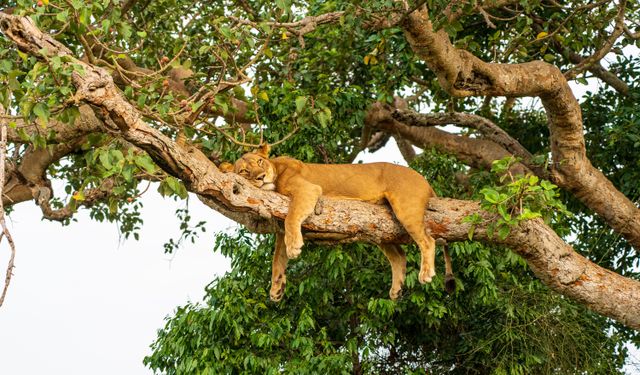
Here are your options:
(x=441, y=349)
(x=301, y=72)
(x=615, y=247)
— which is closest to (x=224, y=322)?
(x=441, y=349)

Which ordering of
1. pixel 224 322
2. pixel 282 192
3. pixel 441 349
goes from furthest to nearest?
pixel 441 349 → pixel 224 322 → pixel 282 192

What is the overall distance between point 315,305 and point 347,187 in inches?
86.8

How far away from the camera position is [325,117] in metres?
7.96

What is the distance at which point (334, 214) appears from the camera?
6922 mm

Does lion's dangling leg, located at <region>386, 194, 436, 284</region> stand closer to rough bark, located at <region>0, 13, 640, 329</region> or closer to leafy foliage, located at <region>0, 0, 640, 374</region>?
rough bark, located at <region>0, 13, 640, 329</region>

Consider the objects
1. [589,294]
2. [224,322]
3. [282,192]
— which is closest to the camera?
[282,192]

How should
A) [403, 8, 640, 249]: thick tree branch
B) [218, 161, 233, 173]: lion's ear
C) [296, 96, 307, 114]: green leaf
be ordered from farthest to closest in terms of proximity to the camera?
[403, 8, 640, 249]: thick tree branch, [296, 96, 307, 114]: green leaf, [218, 161, 233, 173]: lion's ear

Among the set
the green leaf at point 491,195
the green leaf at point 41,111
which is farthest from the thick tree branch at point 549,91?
the green leaf at point 41,111

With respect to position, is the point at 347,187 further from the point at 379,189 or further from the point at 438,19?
the point at 438,19

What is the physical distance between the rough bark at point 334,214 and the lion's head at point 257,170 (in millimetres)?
249

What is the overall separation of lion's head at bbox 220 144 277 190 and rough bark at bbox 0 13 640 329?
0.25 meters

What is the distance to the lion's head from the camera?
710 centimetres

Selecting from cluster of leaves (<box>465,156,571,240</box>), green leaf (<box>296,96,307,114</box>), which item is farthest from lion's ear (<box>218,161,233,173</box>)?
cluster of leaves (<box>465,156,571,240</box>)

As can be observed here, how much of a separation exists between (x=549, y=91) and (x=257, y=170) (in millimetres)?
2933
